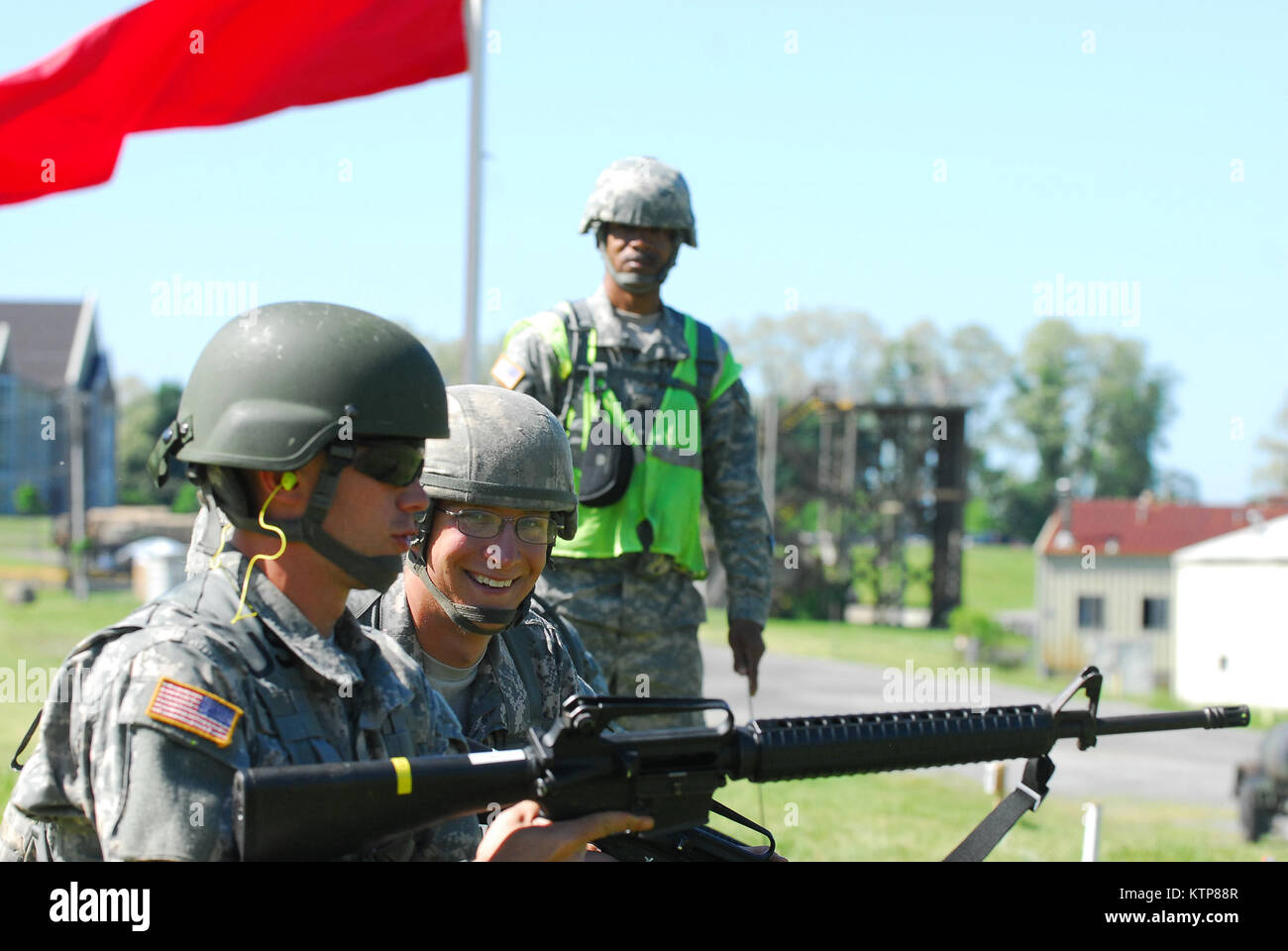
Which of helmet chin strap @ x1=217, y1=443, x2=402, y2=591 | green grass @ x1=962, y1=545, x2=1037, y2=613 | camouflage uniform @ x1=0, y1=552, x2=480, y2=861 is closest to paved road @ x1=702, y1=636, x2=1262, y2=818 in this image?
camouflage uniform @ x1=0, y1=552, x2=480, y2=861

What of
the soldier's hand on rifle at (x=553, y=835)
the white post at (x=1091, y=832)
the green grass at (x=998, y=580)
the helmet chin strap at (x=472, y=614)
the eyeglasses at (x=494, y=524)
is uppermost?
the eyeglasses at (x=494, y=524)

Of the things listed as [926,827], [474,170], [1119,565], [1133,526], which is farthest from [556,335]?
[1133,526]

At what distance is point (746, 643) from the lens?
5699mm

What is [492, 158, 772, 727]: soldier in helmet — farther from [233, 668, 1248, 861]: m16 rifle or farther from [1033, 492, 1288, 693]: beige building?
[1033, 492, 1288, 693]: beige building

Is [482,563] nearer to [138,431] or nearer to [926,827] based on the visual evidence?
[926,827]

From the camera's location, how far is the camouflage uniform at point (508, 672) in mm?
3654

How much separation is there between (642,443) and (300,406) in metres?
3.24

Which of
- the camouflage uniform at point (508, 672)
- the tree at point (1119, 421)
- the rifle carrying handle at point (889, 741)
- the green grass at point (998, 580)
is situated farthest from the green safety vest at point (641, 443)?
the tree at point (1119, 421)

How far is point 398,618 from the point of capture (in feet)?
12.0

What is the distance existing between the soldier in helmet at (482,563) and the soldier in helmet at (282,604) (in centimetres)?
93

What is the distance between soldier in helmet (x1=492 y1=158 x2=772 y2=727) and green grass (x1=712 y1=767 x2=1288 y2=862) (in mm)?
1352

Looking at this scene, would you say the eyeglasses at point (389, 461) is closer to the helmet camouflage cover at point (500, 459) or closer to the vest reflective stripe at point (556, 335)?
the helmet camouflage cover at point (500, 459)
